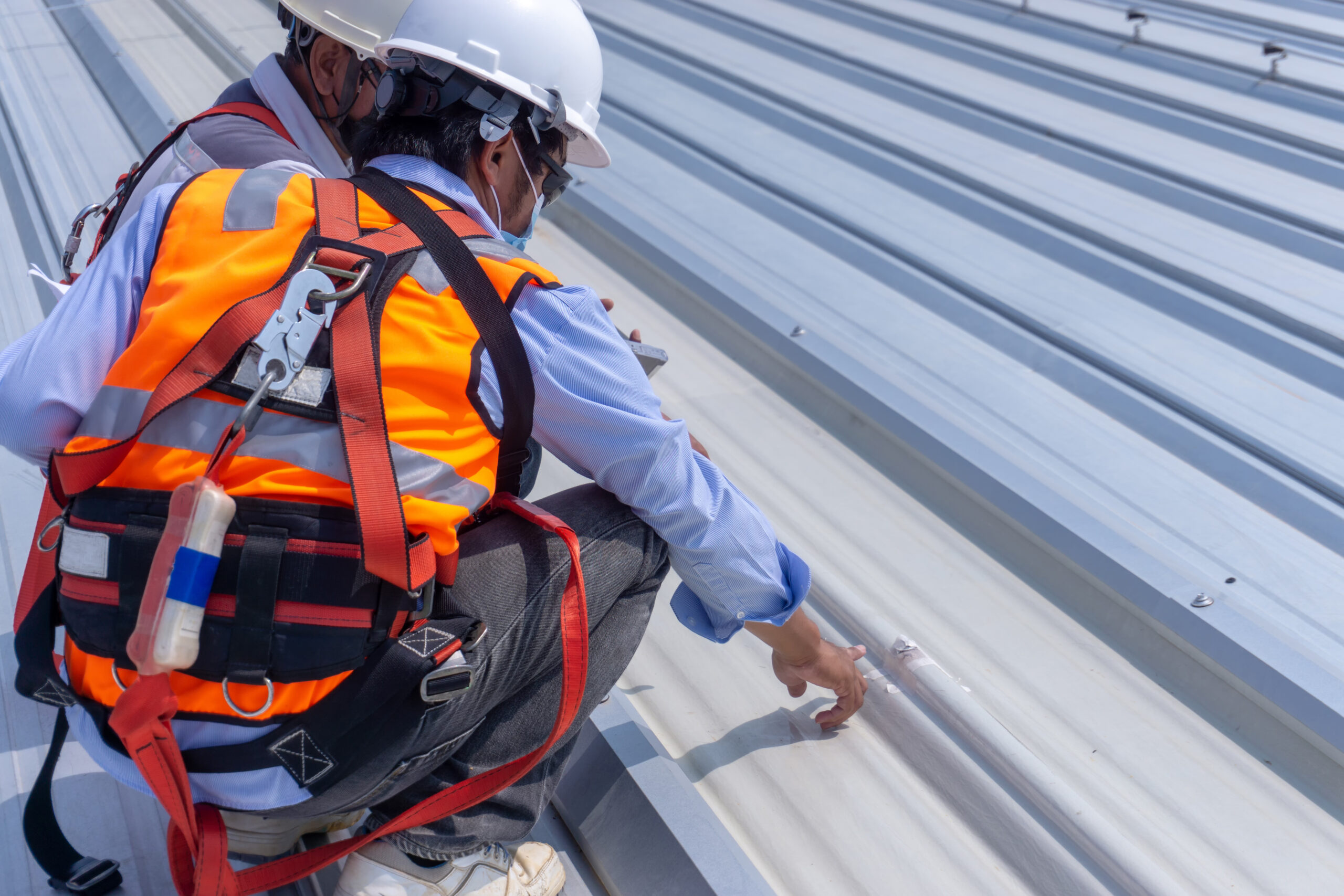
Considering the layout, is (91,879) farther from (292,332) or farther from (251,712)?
(292,332)

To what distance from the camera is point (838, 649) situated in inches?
61.5

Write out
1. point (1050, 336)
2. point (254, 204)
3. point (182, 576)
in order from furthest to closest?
point (1050, 336) → point (254, 204) → point (182, 576)

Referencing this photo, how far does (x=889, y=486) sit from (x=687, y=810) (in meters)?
0.95

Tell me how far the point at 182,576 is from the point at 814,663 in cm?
92

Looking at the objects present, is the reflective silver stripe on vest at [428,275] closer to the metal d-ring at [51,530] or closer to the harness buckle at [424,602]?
the harness buckle at [424,602]

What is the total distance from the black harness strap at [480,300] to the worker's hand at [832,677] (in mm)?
648

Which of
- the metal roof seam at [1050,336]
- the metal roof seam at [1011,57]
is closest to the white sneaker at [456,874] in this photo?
the metal roof seam at [1050,336]

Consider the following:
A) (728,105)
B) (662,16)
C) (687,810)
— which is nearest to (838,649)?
(687,810)

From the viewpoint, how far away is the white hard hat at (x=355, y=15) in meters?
2.11

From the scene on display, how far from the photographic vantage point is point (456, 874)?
49.8 inches

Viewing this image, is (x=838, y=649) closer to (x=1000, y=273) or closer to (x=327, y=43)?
(x=1000, y=273)

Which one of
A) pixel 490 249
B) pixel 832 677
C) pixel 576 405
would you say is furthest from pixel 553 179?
pixel 832 677

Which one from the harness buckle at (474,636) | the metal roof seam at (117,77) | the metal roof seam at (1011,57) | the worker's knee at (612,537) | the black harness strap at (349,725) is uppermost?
the metal roof seam at (1011,57)

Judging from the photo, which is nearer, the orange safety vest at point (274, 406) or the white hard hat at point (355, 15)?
the orange safety vest at point (274, 406)
